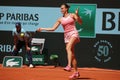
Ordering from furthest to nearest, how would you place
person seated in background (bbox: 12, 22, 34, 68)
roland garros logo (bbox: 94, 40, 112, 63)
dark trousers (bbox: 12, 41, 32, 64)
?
roland garros logo (bbox: 94, 40, 112, 63), dark trousers (bbox: 12, 41, 32, 64), person seated in background (bbox: 12, 22, 34, 68)

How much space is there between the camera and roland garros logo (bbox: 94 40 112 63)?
40.4 feet

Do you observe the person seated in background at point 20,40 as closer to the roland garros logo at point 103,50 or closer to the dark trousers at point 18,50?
the dark trousers at point 18,50

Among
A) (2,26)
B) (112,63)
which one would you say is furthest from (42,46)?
(112,63)

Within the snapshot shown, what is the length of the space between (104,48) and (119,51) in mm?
516

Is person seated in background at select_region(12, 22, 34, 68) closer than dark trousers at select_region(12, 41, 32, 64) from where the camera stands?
Yes

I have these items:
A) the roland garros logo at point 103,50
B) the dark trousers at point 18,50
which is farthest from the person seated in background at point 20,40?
the roland garros logo at point 103,50

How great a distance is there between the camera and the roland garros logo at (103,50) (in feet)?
40.4

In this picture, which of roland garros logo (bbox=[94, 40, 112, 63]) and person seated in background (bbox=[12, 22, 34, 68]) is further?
roland garros logo (bbox=[94, 40, 112, 63])

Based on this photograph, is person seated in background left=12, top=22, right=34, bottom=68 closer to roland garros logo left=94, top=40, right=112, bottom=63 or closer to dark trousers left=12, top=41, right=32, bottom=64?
dark trousers left=12, top=41, right=32, bottom=64


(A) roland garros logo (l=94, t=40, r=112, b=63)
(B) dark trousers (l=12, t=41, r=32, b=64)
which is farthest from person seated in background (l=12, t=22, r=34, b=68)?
(A) roland garros logo (l=94, t=40, r=112, b=63)

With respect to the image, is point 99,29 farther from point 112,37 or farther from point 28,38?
point 28,38

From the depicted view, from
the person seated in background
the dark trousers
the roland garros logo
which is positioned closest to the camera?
the person seated in background

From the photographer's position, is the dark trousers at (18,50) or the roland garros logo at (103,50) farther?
the roland garros logo at (103,50)

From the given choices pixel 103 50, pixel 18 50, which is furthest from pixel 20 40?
pixel 103 50
